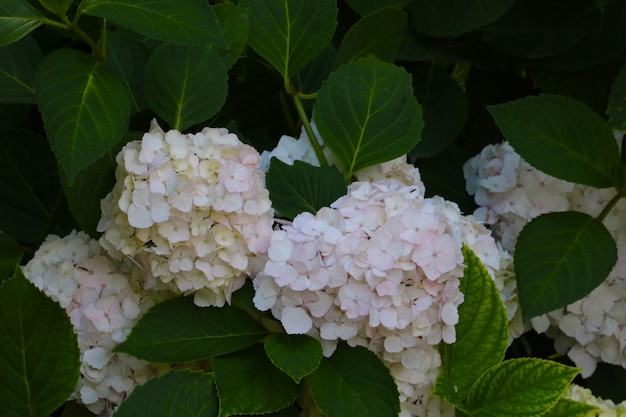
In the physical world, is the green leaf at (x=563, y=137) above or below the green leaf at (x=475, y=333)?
above

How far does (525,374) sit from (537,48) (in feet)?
1.76

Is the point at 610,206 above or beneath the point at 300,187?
beneath

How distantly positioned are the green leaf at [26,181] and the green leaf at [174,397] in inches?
12.5

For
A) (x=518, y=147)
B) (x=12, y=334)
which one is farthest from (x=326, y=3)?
(x=12, y=334)

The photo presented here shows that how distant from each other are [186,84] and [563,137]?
0.44 m

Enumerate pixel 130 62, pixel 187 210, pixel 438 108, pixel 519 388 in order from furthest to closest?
pixel 438 108 < pixel 130 62 < pixel 519 388 < pixel 187 210

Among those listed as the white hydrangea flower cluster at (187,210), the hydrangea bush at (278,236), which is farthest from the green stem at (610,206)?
the white hydrangea flower cluster at (187,210)

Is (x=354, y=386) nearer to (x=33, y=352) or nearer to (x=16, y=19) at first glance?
→ (x=33, y=352)

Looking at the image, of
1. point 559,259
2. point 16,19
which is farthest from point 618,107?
point 16,19

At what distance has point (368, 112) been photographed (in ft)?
3.34

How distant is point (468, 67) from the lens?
4.94 ft

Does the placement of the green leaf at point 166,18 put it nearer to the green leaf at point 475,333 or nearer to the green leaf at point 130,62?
the green leaf at point 130,62

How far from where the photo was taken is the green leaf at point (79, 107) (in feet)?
2.76

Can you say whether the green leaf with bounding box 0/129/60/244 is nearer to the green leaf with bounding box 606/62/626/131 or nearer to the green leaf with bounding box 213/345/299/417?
the green leaf with bounding box 213/345/299/417
